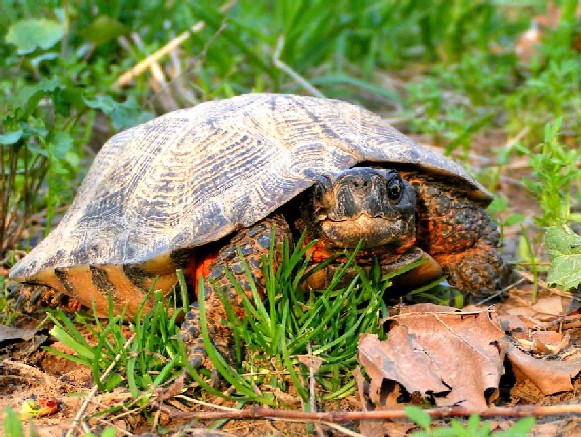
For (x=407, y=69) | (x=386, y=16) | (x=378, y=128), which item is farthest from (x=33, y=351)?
(x=407, y=69)

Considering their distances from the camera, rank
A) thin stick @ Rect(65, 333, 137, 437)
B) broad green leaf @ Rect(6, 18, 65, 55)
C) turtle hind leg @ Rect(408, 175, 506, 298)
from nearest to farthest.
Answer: thin stick @ Rect(65, 333, 137, 437) → turtle hind leg @ Rect(408, 175, 506, 298) → broad green leaf @ Rect(6, 18, 65, 55)

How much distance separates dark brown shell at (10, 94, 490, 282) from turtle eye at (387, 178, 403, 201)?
8.7 inches

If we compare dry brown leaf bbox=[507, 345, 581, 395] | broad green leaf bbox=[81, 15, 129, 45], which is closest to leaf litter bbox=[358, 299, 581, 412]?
dry brown leaf bbox=[507, 345, 581, 395]

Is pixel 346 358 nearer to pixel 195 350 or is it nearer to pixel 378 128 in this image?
pixel 195 350

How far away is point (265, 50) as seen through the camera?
6.78 metres

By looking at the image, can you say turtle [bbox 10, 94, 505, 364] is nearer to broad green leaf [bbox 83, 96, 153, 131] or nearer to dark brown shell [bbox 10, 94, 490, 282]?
dark brown shell [bbox 10, 94, 490, 282]

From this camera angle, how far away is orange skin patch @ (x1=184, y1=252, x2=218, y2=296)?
304 centimetres

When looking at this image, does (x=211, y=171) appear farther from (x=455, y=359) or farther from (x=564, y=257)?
(x=564, y=257)

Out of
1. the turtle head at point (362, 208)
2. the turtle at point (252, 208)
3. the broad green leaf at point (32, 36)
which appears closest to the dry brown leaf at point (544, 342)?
the turtle at point (252, 208)

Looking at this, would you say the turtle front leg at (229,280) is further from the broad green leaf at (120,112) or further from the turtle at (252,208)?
the broad green leaf at (120,112)

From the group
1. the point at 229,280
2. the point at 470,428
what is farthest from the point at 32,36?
the point at 470,428

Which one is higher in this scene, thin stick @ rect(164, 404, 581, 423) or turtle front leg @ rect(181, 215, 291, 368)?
turtle front leg @ rect(181, 215, 291, 368)

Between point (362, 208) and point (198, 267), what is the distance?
75 cm

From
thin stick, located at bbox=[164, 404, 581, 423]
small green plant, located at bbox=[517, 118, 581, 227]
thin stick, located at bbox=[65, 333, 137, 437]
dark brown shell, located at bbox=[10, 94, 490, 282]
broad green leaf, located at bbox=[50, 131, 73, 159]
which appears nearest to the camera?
thin stick, located at bbox=[164, 404, 581, 423]
